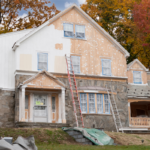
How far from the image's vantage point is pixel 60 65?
22734mm

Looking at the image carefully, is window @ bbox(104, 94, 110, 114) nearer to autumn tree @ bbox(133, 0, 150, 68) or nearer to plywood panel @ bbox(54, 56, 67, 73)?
plywood panel @ bbox(54, 56, 67, 73)

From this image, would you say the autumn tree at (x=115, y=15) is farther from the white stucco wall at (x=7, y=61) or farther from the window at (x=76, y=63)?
the white stucco wall at (x=7, y=61)

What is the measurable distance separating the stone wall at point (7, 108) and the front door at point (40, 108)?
1.63 m

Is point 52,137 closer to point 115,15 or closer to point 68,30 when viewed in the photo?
point 68,30

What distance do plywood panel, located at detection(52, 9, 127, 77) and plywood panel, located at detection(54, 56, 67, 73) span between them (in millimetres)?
1102

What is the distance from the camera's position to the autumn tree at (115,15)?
35231 mm

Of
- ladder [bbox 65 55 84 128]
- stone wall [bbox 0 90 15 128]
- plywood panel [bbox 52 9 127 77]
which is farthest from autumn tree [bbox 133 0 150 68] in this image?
stone wall [bbox 0 90 15 128]

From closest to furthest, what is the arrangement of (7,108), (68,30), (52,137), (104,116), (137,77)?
(52,137)
(7,108)
(104,116)
(68,30)
(137,77)

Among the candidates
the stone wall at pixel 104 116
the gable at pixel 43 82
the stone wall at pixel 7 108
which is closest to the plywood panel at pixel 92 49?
the stone wall at pixel 104 116

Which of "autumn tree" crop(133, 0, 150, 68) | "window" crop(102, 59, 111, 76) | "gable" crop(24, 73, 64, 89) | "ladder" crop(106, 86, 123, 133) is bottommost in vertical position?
"ladder" crop(106, 86, 123, 133)

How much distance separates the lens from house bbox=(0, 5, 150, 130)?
69.7ft

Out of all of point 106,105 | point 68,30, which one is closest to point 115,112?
point 106,105

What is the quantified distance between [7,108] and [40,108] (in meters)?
2.39

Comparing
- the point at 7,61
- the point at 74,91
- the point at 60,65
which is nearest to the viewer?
the point at 7,61
